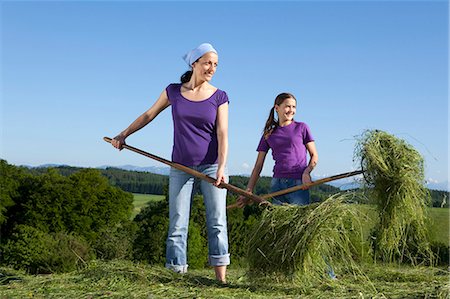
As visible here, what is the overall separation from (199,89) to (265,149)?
112 centimetres

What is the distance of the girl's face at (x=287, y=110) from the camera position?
19.1 feet

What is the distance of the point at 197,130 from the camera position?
16.8ft

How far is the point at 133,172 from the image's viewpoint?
42719mm

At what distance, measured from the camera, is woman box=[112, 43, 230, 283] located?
509cm

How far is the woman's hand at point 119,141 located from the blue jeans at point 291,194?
1513mm

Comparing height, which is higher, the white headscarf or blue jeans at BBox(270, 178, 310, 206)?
the white headscarf

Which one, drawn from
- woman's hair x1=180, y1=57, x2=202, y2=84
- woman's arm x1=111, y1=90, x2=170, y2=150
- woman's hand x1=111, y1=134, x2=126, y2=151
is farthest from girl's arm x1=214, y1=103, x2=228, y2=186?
woman's hand x1=111, y1=134, x2=126, y2=151

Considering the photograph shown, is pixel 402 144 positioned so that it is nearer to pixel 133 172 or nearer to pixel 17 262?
pixel 17 262

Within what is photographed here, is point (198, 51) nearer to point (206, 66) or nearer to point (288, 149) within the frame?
point (206, 66)

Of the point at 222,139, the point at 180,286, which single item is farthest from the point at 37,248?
the point at 222,139

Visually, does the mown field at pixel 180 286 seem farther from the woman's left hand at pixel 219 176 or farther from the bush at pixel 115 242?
the bush at pixel 115 242

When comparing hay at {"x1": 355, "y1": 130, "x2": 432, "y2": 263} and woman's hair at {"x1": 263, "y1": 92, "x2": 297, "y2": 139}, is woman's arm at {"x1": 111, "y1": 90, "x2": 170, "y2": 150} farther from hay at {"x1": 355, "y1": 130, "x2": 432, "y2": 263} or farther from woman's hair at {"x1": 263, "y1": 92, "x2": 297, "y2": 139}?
hay at {"x1": 355, "y1": 130, "x2": 432, "y2": 263}

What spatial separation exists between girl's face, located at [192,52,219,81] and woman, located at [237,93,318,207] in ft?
3.25

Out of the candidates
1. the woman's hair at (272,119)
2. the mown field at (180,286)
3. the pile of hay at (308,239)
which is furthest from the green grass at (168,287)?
the woman's hair at (272,119)
